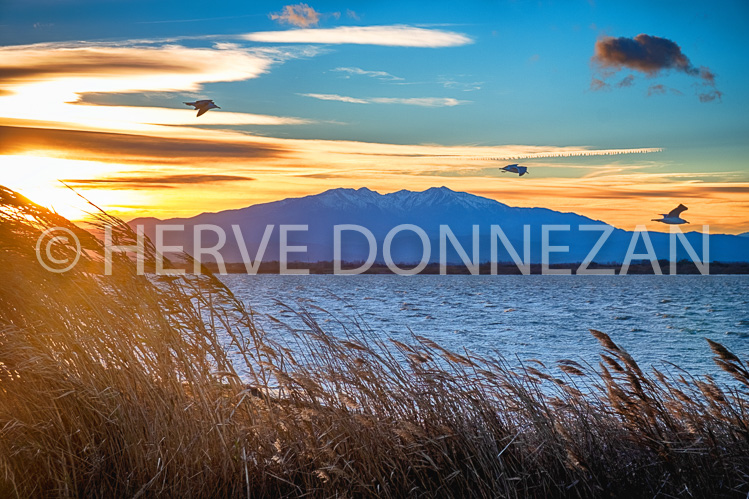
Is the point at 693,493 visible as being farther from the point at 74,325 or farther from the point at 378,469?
the point at 74,325

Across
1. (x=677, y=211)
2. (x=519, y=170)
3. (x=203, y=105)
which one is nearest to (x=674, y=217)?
(x=677, y=211)

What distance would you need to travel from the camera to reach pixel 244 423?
4.18 meters

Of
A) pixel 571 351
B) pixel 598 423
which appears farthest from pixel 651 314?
pixel 598 423

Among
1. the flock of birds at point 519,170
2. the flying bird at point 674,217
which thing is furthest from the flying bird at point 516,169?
the flying bird at point 674,217

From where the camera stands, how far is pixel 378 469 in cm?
381

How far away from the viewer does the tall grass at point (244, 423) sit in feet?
12.7

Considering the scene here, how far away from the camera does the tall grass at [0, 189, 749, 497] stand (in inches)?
152

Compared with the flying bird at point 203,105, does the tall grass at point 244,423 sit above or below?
below

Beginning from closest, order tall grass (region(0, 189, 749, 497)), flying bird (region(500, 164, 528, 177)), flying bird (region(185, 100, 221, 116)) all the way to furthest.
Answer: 1. tall grass (region(0, 189, 749, 497))
2. flying bird (region(185, 100, 221, 116))
3. flying bird (region(500, 164, 528, 177))

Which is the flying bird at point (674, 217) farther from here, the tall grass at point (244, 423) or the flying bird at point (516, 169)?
the tall grass at point (244, 423)

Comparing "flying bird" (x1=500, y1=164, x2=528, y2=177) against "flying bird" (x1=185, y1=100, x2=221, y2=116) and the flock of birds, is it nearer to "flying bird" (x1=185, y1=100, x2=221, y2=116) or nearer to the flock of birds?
the flock of birds

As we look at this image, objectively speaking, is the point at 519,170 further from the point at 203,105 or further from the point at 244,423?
the point at 244,423

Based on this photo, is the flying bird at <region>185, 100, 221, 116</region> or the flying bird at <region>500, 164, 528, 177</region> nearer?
the flying bird at <region>185, 100, 221, 116</region>

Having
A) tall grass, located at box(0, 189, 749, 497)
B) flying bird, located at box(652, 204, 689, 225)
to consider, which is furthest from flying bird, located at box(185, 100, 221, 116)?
flying bird, located at box(652, 204, 689, 225)
